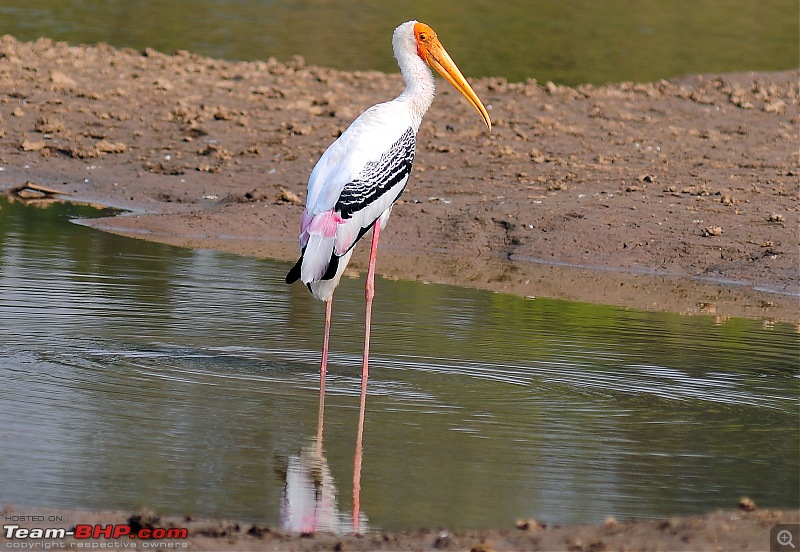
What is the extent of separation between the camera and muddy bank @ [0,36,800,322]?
9.85 m

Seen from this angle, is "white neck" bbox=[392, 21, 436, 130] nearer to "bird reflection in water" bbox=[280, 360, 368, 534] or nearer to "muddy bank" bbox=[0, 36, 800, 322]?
"bird reflection in water" bbox=[280, 360, 368, 534]

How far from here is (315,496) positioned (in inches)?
194

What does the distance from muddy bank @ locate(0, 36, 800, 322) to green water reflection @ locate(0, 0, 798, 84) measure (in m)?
3.47

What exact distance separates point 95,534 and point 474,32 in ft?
64.1

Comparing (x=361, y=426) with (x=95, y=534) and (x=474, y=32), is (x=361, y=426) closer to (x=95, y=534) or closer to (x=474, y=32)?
(x=95, y=534)

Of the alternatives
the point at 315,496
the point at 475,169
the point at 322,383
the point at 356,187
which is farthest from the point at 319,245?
the point at 475,169

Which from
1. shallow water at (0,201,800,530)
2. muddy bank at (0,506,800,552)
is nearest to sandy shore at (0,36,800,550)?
shallow water at (0,201,800,530)

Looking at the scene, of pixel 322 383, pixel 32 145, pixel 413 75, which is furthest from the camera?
pixel 32 145

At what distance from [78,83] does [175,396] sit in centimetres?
874

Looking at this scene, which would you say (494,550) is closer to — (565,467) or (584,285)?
(565,467)

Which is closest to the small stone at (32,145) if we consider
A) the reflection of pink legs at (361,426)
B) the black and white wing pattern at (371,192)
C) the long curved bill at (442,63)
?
the long curved bill at (442,63)

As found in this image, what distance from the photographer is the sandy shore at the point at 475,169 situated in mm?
9844

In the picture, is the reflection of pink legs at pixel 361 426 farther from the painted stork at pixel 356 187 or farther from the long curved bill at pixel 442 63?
the long curved bill at pixel 442 63

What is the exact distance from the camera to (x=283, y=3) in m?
26.8
